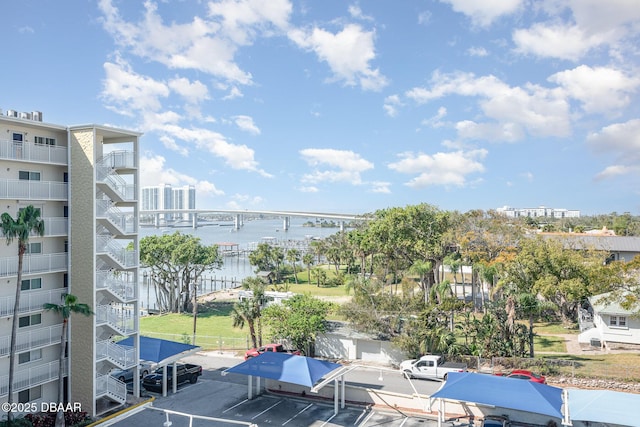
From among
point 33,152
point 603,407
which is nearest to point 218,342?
point 33,152

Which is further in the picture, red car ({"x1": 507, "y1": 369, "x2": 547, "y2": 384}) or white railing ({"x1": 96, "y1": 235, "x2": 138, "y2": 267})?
red car ({"x1": 507, "y1": 369, "x2": 547, "y2": 384})

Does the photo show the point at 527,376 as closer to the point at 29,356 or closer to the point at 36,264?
the point at 29,356

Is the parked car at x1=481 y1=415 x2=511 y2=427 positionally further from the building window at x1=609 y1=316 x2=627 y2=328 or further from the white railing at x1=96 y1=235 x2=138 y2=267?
the white railing at x1=96 y1=235 x2=138 y2=267

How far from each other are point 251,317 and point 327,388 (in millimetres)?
11261

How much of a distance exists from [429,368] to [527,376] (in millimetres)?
6256

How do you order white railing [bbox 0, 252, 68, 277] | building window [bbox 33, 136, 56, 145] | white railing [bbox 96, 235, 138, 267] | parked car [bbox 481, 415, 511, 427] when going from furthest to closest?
white railing [bbox 96, 235, 138, 267]
building window [bbox 33, 136, 56, 145]
white railing [bbox 0, 252, 68, 277]
parked car [bbox 481, 415, 511, 427]

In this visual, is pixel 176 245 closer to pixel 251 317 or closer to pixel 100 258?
pixel 251 317

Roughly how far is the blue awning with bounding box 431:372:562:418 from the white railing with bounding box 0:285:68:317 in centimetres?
2016

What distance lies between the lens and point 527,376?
27172 mm

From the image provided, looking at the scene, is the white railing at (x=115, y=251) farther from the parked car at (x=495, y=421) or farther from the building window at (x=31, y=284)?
the parked car at (x=495, y=421)

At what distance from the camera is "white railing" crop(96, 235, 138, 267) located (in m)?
26.1

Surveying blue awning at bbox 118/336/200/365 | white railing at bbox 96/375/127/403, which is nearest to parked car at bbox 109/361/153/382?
blue awning at bbox 118/336/200/365

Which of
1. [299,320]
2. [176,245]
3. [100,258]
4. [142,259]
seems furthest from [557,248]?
[142,259]

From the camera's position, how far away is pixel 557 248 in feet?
127
